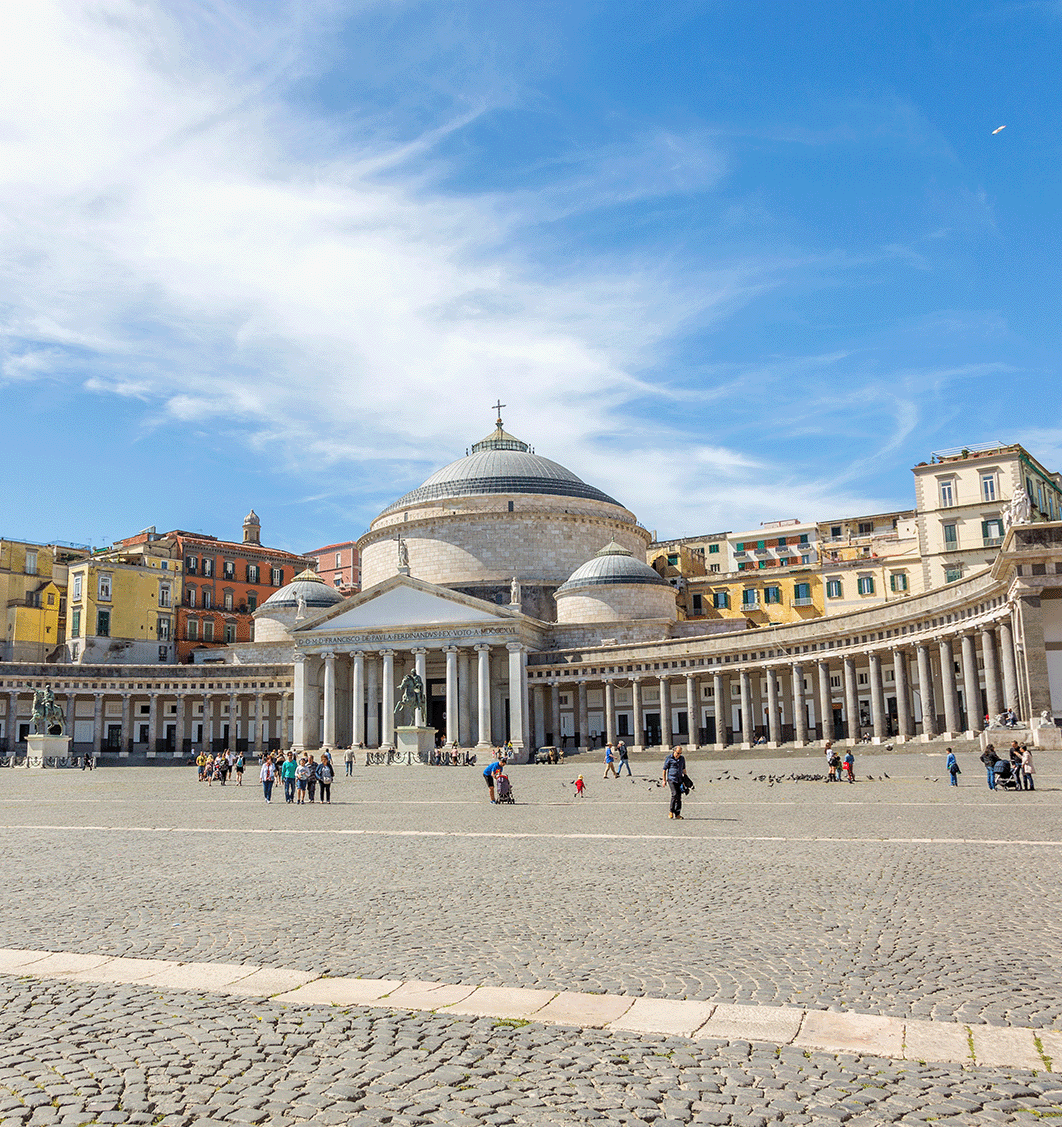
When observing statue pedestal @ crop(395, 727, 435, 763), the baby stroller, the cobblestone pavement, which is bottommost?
the cobblestone pavement

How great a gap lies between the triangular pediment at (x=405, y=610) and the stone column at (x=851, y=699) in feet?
64.8

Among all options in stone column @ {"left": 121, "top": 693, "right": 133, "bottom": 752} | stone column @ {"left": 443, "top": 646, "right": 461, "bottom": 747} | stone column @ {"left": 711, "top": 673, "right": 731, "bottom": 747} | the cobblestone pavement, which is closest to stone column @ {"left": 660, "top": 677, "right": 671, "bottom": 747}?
stone column @ {"left": 711, "top": 673, "right": 731, "bottom": 747}

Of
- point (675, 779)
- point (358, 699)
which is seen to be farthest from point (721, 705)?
point (675, 779)

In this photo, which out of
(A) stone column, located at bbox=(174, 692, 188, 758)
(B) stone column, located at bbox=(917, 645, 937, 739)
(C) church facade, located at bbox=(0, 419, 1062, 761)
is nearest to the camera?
(B) stone column, located at bbox=(917, 645, 937, 739)

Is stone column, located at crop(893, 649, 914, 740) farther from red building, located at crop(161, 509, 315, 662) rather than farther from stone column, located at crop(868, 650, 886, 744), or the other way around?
red building, located at crop(161, 509, 315, 662)

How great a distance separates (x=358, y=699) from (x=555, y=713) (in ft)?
39.6

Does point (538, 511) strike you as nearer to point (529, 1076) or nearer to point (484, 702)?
point (484, 702)

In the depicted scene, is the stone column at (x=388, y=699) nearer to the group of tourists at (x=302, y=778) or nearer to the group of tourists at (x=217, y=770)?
the group of tourists at (x=217, y=770)

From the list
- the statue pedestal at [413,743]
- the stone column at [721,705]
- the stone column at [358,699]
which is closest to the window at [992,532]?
the stone column at [721,705]

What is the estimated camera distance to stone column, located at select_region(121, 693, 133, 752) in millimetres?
71312

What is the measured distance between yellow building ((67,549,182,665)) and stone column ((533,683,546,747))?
31.0 metres

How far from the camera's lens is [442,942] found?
29.1 ft

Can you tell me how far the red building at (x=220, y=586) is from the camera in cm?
8250

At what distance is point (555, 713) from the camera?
64.8 m
